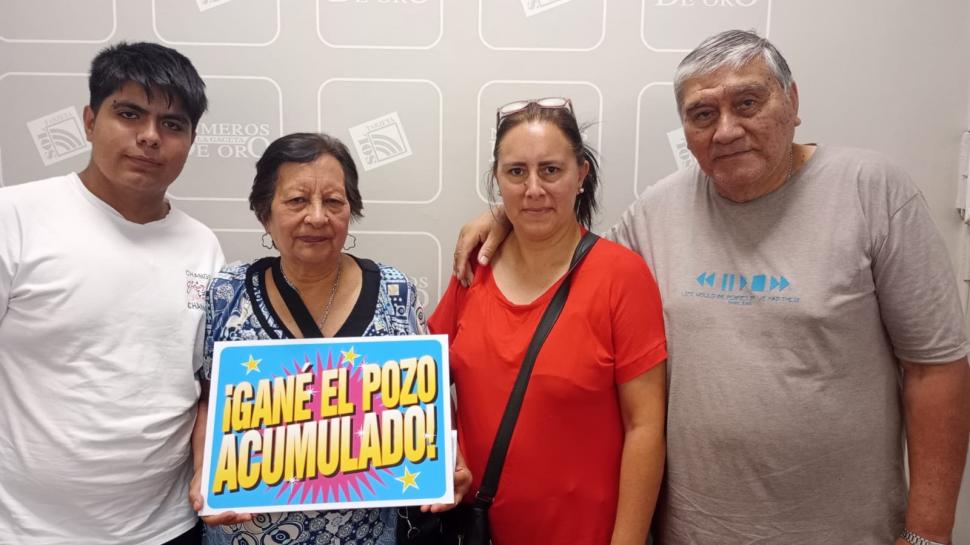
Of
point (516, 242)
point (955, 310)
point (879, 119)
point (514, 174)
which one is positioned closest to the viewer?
point (955, 310)

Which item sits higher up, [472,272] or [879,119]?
[879,119]

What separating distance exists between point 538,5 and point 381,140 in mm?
696

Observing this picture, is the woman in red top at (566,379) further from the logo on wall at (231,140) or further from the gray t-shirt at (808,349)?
the logo on wall at (231,140)

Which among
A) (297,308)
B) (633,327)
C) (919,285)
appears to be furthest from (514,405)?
(919,285)

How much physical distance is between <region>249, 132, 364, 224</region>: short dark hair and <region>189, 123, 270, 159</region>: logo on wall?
24.3 inches

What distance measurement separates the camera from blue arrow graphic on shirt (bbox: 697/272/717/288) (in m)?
1.38

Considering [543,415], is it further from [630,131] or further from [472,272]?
[630,131]

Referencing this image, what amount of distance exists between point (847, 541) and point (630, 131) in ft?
4.38

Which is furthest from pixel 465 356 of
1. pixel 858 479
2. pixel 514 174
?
pixel 858 479

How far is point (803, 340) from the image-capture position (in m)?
1.31

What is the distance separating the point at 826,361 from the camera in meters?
1.31

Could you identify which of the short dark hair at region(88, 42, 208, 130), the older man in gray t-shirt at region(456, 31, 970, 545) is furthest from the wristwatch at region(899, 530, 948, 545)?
the short dark hair at region(88, 42, 208, 130)

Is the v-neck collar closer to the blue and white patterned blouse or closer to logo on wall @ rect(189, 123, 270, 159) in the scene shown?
the blue and white patterned blouse

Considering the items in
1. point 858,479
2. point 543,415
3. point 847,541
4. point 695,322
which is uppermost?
point 695,322
